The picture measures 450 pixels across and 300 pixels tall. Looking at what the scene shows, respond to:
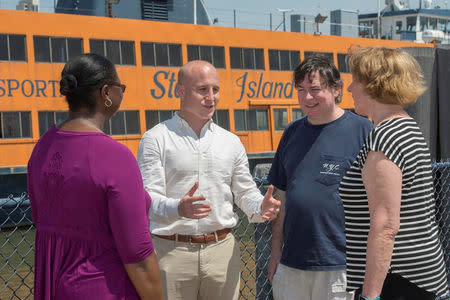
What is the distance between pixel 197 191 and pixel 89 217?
4.00 feet

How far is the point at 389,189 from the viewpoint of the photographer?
2.20 m

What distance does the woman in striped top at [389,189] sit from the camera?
2.23 metres

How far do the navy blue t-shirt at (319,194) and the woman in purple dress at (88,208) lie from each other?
1.16 meters

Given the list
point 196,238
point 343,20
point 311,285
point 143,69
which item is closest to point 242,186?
point 196,238

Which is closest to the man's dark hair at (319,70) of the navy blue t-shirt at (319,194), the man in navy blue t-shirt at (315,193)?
the man in navy blue t-shirt at (315,193)

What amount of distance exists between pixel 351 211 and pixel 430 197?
331 millimetres

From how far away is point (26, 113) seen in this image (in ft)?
57.3

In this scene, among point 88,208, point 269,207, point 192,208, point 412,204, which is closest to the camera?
point 88,208

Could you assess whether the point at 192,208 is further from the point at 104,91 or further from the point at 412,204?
the point at 412,204

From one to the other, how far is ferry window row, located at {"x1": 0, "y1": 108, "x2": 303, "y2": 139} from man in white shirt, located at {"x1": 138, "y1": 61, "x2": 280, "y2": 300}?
11359mm

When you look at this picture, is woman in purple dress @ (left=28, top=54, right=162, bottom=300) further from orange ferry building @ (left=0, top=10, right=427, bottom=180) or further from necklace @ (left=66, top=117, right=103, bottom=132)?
orange ferry building @ (left=0, top=10, right=427, bottom=180)

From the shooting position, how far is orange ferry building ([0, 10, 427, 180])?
17219 millimetres

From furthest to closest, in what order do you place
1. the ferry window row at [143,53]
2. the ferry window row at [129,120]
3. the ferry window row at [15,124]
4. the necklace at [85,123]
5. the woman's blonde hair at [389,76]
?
1. the ferry window row at [143,53]
2. the ferry window row at [129,120]
3. the ferry window row at [15,124]
4. the woman's blonde hair at [389,76]
5. the necklace at [85,123]

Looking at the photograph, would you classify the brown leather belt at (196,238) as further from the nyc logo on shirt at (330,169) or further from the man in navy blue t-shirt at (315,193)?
the nyc logo on shirt at (330,169)
